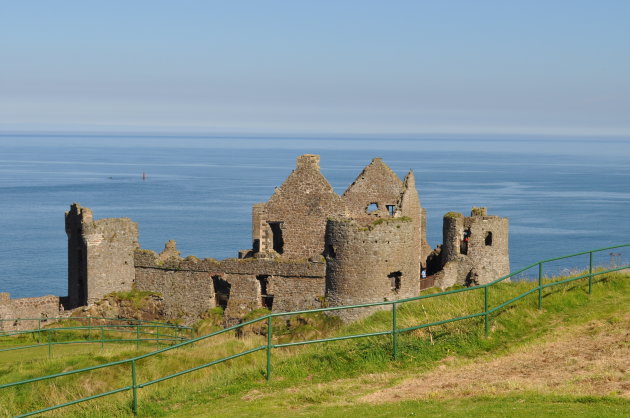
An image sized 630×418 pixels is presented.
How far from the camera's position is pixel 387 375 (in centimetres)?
1912

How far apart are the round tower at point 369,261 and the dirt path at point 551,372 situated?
40.1ft

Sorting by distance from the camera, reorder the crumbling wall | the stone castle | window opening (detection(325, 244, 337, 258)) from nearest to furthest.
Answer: window opening (detection(325, 244, 337, 258)) → the stone castle → the crumbling wall

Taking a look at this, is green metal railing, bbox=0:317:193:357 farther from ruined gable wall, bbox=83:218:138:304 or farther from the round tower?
the round tower

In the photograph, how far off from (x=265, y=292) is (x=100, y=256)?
682cm

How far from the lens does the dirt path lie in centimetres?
1694

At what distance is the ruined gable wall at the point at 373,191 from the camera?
1624 inches

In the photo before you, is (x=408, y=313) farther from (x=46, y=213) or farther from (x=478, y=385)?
(x=46, y=213)

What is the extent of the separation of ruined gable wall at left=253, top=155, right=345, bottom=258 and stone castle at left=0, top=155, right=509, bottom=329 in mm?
41

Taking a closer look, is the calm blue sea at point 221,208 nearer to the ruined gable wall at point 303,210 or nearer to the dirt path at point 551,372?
the ruined gable wall at point 303,210

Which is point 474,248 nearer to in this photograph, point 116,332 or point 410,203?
point 410,203

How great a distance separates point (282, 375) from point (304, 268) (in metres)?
15.9

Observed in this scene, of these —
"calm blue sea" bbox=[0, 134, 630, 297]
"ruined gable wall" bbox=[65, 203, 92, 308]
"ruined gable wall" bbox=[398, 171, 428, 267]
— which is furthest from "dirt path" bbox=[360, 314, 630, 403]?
"calm blue sea" bbox=[0, 134, 630, 297]

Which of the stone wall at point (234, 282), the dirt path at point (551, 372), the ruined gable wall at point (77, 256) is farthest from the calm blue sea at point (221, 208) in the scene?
the dirt path at point (551, 372)

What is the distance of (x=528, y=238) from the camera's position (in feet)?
331
